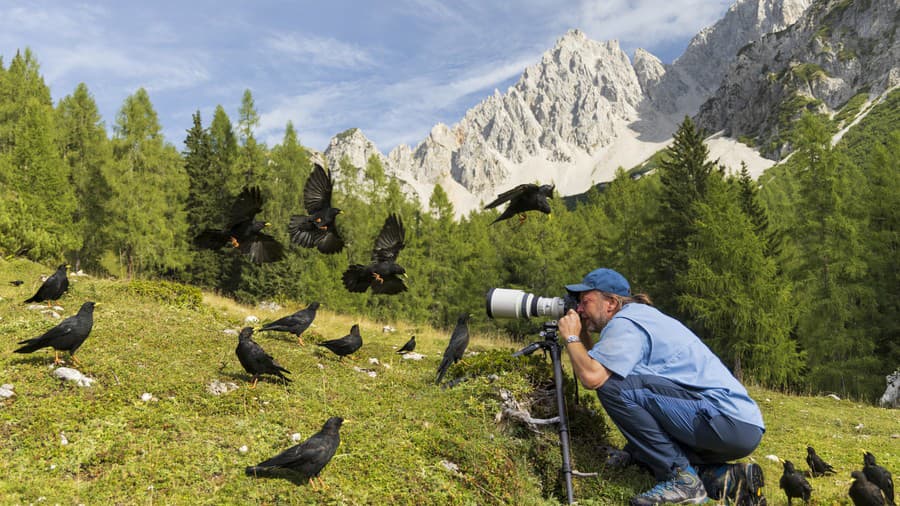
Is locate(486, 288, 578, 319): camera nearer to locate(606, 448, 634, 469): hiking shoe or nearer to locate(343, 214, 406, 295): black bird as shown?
locate(606, 448, 634, 469): hiking shoe

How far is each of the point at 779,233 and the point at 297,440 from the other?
33611 millimetres

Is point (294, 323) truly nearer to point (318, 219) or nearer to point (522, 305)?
point (318, 219)

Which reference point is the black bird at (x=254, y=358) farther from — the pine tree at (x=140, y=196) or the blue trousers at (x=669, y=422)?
the pine tree at (x=140, y=196)

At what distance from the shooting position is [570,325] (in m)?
4.21

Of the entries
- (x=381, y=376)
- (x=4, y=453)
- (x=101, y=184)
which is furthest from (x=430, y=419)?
(x=101, y=184)

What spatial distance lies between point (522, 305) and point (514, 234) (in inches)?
Result: 1338

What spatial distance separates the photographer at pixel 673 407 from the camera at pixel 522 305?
22.8 inches

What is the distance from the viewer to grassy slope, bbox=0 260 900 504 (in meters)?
3.77

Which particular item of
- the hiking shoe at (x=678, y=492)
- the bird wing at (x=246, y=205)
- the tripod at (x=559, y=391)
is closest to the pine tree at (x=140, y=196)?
the bird wing at (x=246, y=205)

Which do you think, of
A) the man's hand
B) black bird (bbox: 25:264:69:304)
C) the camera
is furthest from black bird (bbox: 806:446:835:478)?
black bird (bbox: 25:264:69:304)

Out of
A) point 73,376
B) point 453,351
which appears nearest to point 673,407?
point 453,351

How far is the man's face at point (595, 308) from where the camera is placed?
4.50m

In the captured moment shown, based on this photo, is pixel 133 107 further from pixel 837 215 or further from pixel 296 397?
pixel 837 215

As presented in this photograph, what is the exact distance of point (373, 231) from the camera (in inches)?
1497
